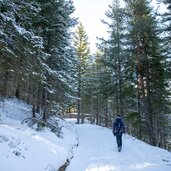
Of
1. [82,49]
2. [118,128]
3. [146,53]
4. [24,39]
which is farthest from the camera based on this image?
[82,49]

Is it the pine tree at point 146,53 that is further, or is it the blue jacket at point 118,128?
the pine tree at point 146,53

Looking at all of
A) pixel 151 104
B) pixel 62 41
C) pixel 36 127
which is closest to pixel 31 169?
pixel 36 127

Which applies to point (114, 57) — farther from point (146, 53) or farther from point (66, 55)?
point (66, 55)

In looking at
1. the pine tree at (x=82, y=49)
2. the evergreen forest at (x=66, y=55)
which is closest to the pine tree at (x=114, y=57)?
the evergreen forest at (x=66, y=55)

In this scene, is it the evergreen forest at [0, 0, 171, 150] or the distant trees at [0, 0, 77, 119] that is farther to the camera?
the evergreen forest at [0, 0, 171, 150]

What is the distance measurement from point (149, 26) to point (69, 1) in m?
6.76

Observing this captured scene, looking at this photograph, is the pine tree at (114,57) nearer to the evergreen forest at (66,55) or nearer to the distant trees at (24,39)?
the evergreen forest at (66,55)

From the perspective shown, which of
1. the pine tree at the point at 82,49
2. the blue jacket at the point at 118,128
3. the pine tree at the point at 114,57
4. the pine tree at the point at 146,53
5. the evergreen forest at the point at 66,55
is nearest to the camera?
the evergreen forest at the point at 66,55

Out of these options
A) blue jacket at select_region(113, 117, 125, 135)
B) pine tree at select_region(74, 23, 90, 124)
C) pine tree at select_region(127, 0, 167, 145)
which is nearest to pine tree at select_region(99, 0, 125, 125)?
pine tree at select_region(127, 0, 167, 145)

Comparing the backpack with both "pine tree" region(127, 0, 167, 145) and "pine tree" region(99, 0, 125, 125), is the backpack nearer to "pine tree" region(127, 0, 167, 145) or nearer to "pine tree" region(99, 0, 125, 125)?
"pine tree" region(127, 0, 167, 145)

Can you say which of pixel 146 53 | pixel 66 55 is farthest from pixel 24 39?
pixel 146 53

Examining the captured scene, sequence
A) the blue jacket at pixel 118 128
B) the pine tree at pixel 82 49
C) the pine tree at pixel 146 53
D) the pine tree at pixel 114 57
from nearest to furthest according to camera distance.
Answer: the blue jacket at pixel 118 128, the pine tree at pixel 146 53, the pine tree at pixel 114 57, the pine tree at pixel 82 49

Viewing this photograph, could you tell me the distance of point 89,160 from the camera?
1083cm

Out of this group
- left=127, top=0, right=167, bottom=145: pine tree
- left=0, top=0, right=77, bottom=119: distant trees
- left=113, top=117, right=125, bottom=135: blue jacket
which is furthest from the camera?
left=127, top=0, right=167, bottom=145: pine tree
